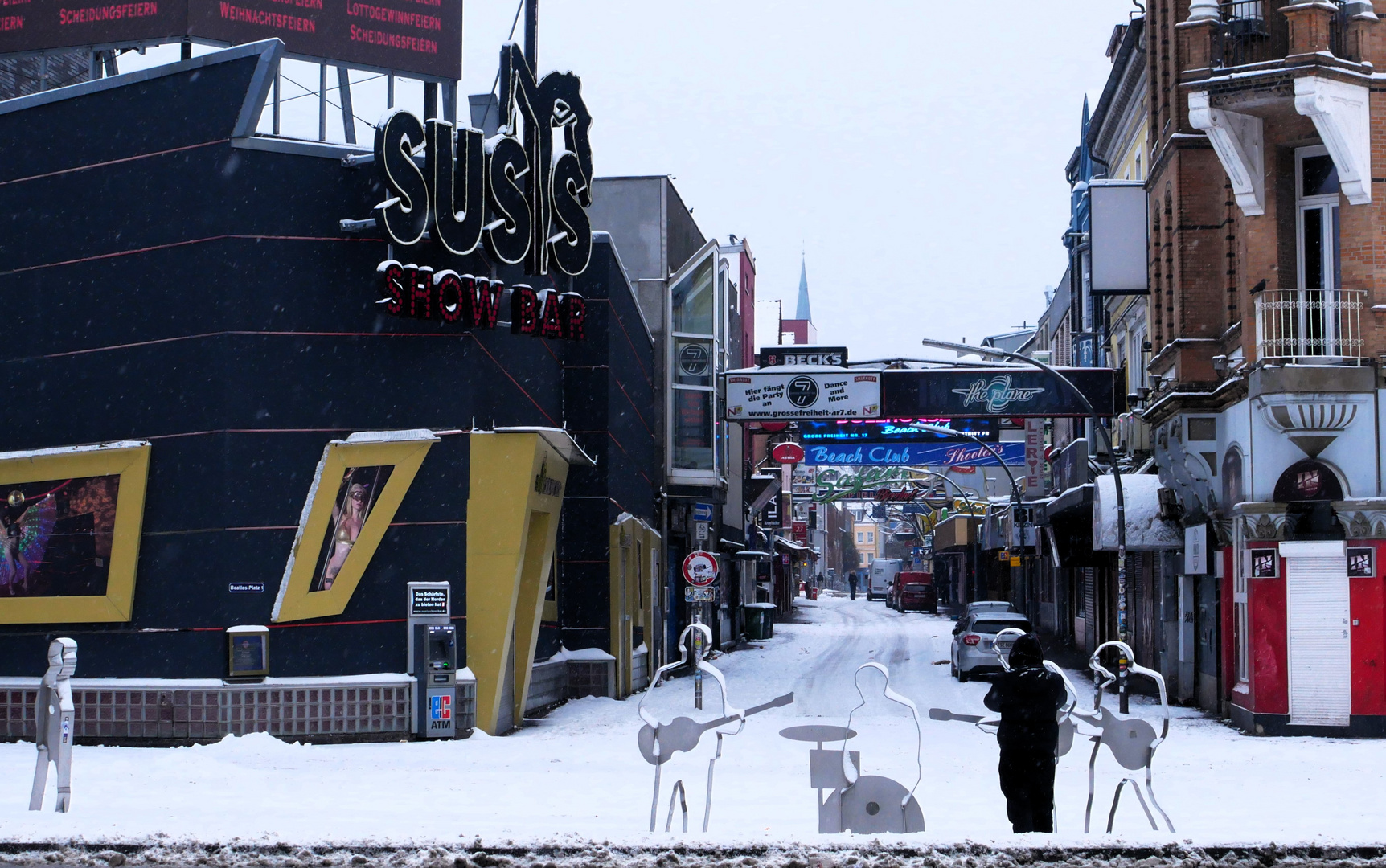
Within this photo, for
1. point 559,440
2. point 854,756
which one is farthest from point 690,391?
point 854,756

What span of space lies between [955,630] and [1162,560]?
5.93 metres

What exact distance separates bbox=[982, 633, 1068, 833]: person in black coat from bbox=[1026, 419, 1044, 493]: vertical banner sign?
4043 centimetres

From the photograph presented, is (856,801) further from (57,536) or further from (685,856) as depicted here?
(57,536)

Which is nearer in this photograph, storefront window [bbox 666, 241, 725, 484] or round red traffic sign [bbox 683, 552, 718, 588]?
round red traffic sign [bbox 683, 552, 718, 588]

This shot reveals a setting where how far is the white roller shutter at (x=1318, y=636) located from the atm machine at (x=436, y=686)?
11573 mm

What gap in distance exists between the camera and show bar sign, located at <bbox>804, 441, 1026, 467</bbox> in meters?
49.4

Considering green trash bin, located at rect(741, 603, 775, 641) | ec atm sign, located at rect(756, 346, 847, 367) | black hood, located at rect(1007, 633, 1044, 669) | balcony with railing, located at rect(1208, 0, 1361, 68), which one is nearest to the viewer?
black hood, located at rect(1007, 633, 1044, 669)

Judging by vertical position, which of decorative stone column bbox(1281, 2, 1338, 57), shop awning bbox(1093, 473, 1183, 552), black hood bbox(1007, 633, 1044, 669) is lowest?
black hood bbox(1007, 633, 1044, 669)

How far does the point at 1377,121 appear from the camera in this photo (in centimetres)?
2081

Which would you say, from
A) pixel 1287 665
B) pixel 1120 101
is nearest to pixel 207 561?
pixel 1287 665

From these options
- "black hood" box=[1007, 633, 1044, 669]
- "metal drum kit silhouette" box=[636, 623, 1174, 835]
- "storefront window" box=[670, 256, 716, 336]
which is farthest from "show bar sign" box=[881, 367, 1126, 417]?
"black hood" box=[1007, 633, 1044, 669]

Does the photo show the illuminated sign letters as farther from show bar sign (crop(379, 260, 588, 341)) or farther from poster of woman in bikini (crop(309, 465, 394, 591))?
poster of woman in bikini (crop(309, 465, 394, 591))

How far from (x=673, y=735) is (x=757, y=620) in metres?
41.5

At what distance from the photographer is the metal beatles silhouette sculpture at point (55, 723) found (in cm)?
1174
